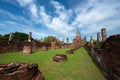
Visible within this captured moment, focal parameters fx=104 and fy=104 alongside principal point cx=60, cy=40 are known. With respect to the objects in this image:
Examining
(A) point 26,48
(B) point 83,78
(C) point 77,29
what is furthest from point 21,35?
(B) point 83,78

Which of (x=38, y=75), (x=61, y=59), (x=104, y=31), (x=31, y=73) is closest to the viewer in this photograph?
(x=31, y=73)

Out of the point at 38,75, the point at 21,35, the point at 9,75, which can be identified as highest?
the point at 21,35

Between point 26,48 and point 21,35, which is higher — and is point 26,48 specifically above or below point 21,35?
below

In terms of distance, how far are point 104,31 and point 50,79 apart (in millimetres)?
7897

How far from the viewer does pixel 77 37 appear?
1970 inches

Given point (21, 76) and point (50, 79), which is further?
point (50, 79)

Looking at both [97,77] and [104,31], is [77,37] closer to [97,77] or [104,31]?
[104,31]

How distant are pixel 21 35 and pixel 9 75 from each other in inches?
2349

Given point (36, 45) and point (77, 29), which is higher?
point (77, 29)

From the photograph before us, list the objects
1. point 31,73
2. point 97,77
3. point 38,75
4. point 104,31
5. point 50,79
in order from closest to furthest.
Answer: point 31,73, point 38,75, point 50,79, point 97,77, point 104,31

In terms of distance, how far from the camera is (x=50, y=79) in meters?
5.59

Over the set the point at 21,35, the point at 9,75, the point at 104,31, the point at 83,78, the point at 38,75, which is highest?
the point at 21,35

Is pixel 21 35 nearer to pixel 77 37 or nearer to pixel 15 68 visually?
pixel 77 37

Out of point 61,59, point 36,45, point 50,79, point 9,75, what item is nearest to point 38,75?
point 50,79
